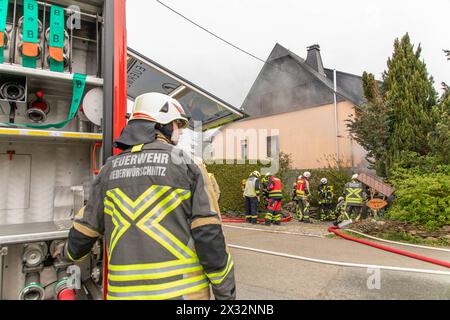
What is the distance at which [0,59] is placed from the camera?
2000 millimetres

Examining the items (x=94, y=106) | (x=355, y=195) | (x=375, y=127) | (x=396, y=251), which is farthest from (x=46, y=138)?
(x=375, y=127)

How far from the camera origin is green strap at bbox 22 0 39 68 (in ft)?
6.85

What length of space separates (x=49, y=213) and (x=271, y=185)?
760 centimetres

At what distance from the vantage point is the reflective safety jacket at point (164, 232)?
5.02ft

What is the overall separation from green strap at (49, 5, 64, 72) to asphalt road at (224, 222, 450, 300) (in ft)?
9.53

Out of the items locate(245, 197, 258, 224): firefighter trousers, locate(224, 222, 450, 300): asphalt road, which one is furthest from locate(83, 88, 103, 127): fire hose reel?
locate(245, 197, 258, 224): firefighter trousers

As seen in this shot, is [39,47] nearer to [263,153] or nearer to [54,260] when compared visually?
[54,260]

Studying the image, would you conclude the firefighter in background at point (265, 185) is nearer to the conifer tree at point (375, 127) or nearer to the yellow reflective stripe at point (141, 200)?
the conifer tree at point (375, 127)

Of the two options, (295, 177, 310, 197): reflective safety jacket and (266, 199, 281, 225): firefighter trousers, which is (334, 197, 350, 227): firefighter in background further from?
(266, 199, 281, 225): firefighter trousers

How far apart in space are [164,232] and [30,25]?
1.78 m

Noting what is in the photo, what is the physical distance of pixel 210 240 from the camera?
1.52m

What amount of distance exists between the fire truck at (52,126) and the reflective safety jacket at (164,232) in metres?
0.60

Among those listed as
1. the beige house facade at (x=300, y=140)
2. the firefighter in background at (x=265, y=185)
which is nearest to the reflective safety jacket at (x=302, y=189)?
the firefighter in background at (x=265, y=185)

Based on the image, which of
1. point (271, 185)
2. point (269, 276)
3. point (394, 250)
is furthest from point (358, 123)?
point (269, 276)
